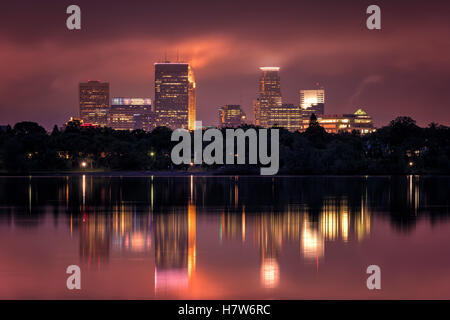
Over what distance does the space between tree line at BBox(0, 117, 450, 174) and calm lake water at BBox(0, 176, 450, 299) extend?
6929 cm

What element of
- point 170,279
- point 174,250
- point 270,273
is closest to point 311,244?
point 174,250

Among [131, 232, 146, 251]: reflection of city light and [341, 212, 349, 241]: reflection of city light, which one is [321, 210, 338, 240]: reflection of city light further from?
[131, 232, 146, 251]: reflection of city light

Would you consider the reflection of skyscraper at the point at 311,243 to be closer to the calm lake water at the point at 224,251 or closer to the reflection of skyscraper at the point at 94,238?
the calm lake water at the point at 224,251

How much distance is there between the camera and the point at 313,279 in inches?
637

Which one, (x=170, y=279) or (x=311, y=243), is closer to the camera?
(x=170, y=279)

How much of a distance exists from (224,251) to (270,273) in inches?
156

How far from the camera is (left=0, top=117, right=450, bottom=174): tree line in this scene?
105375 mm

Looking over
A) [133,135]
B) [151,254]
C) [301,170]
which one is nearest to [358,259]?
[151,254]

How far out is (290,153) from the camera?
10450cm

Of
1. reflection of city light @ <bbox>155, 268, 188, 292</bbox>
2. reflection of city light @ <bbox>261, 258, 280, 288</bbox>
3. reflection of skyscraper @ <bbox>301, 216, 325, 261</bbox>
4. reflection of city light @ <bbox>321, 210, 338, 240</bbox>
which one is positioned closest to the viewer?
reflection of city light @ <bbox>155, 268, 188, 292</bbox>

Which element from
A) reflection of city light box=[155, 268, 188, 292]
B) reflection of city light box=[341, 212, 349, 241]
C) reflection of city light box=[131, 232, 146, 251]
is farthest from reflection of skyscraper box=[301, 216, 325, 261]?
reflection of city light box=[131, 232, 146, 251]

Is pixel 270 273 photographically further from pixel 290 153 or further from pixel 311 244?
pixel 290 153

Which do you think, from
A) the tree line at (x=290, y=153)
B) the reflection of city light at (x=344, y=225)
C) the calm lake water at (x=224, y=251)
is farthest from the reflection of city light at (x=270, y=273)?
the tree line at (x=290, y=153)

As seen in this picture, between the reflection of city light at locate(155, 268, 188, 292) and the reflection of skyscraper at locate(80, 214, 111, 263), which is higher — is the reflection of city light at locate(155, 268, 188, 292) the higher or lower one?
the higher one
